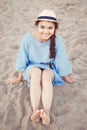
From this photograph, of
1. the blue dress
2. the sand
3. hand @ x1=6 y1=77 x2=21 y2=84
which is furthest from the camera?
hand @ x1=6 y1=77 x2=21 y2=84

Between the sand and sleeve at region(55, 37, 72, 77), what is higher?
sleeve at region(55, 37, 72, 77)

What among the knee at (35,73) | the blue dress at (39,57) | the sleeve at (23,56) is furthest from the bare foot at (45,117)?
the sleeve at (23,56)

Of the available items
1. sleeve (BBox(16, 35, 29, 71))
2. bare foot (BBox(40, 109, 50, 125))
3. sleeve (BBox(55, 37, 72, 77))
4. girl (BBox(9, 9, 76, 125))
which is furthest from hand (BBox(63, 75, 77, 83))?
bare foot (BBox(40, 109, 50, 125))

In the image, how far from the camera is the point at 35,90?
2.71 m

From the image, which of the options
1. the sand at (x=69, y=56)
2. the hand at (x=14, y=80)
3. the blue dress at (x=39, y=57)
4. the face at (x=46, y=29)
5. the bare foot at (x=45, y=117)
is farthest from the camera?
the hand at (x=14, y=80)

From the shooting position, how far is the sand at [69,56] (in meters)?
2.71

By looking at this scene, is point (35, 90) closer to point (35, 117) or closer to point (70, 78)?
point (35, 117)

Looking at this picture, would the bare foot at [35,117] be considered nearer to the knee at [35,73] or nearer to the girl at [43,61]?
the girl at [43,61]

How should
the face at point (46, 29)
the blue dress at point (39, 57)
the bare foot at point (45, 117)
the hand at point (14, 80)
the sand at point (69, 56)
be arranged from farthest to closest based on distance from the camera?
the hand at point (14, 80)
the blue dress at point (39, 57)
the face at point (46, 29)
the sand at point (69, 56)
the bare foot at point (45, 117)

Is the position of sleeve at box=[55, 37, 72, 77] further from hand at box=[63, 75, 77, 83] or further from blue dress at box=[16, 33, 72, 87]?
hand at box=[63, 75, 77, 83]

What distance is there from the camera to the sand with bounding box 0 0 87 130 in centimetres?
271

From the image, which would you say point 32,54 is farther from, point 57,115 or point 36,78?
point 57,115

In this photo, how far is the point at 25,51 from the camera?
9.97 ft

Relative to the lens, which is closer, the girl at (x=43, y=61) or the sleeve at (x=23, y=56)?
the girl at (x=43, y=61)
